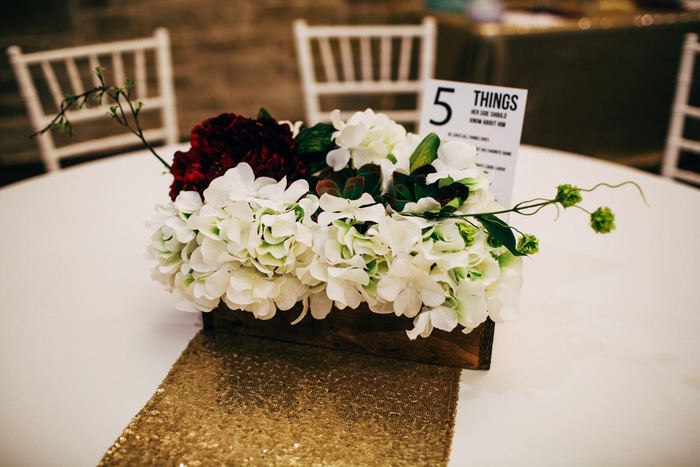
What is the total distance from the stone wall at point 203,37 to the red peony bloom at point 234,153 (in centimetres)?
262

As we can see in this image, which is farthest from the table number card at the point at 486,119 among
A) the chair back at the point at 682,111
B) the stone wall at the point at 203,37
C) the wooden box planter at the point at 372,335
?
the stone wall at the point at 203,37

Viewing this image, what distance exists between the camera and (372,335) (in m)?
0.71

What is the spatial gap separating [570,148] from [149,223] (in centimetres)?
268

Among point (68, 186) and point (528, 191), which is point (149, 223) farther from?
point (528, 191)

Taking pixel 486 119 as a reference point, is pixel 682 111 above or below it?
below

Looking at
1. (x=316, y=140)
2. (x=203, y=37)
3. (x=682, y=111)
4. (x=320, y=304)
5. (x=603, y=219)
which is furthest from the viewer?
(x=203, y=37)

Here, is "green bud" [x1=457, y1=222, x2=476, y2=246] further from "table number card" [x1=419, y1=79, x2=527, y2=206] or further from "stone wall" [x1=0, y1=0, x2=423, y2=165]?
"stone wall" [x1=0, y1=0, x2=423, y2=165]

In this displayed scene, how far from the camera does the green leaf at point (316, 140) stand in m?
0.77

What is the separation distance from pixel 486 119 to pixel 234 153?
400 millimetres

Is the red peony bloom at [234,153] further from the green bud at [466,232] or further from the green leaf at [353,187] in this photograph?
the green bud at [466,232]

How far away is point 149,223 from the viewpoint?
27.8 inches

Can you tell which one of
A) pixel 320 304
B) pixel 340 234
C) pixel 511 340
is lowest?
pixel 511 340

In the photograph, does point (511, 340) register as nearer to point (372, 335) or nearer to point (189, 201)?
point (372, 335)

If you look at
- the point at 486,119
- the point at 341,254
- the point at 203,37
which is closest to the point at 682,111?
the point at 486,119
